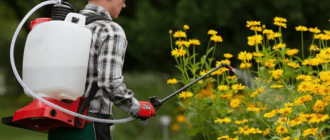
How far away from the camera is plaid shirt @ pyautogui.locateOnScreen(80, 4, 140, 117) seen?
97.5 inches

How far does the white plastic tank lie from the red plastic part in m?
0.06

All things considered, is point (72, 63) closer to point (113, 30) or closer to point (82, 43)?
point (82, 43)

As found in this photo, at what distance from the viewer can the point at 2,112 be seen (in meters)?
10.6

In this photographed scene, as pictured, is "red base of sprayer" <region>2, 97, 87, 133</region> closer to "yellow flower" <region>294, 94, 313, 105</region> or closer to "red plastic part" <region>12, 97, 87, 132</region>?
"red plastic part" <region>12, 97, 87, 132</region>

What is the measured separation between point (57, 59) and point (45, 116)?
242 mm

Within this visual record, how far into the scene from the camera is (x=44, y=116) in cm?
238

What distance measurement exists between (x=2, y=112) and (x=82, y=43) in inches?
342

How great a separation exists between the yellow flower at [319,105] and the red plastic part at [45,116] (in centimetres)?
151

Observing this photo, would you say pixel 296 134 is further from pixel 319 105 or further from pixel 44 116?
pixel 44 116

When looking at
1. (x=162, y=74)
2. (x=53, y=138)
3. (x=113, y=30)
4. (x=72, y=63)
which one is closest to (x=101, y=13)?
(x=113, y=30)

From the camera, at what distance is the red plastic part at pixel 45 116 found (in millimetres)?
2398

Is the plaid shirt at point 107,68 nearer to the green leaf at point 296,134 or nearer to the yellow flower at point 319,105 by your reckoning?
the green leaf at point 296,134

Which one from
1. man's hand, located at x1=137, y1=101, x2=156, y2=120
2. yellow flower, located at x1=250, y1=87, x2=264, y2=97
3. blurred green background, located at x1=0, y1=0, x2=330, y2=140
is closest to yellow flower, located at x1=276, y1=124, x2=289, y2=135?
yellow flower, located at x1=250, y1=87, x2=264, y2=97

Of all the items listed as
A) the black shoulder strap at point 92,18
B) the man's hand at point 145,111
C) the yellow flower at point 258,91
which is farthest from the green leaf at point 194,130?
the black shoulder strap at point 92,18
